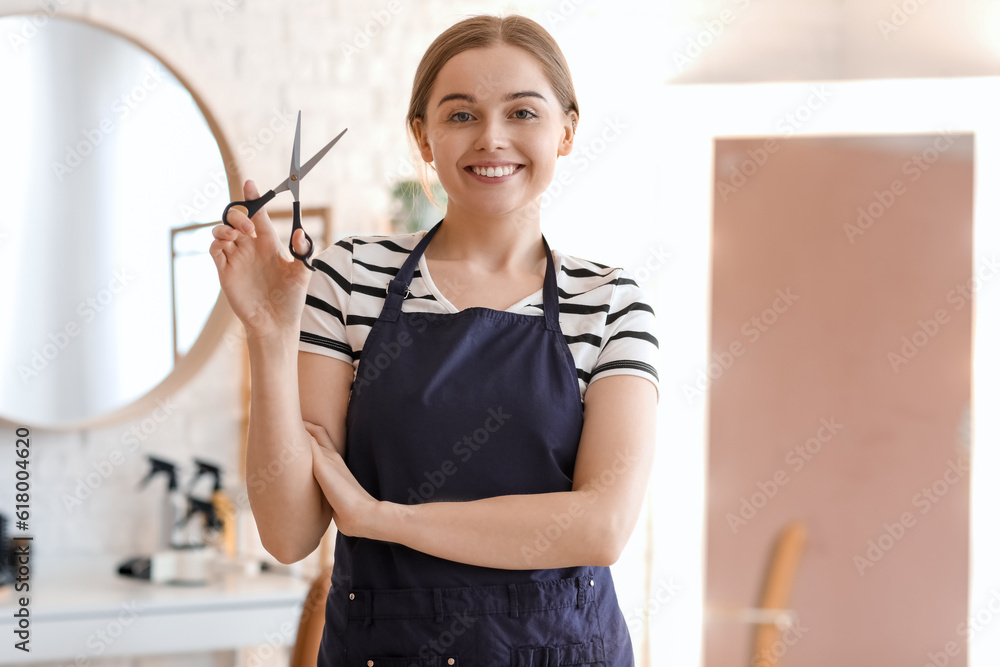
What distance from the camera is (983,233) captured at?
251cm

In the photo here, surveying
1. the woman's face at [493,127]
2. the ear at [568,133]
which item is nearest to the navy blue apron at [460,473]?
the woman's face at [493,127]

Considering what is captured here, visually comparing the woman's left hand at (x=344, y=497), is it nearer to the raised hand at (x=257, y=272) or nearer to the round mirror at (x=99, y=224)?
the raised hand at (x=257, y=272)

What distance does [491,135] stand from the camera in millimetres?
1073

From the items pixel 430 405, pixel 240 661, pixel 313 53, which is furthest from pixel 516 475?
pixel 313 53

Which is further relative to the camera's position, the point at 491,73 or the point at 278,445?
the point at 491,73

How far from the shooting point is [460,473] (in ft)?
3.50

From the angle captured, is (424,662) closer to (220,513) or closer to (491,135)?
(491,135)

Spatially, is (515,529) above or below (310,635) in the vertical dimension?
above

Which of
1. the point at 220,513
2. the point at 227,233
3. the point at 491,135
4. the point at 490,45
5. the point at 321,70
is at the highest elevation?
the point at 321,70

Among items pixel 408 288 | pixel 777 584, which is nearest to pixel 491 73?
pixel 408 288

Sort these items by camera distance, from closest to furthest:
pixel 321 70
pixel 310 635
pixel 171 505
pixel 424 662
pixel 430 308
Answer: pixel 424 662
pixel 430 308
pixel 310 635
pixel 171 505
pixel 321 70

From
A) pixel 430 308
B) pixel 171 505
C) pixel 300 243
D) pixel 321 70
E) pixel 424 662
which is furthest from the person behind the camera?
pixel 321 70

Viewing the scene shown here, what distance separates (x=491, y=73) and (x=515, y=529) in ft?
1.79

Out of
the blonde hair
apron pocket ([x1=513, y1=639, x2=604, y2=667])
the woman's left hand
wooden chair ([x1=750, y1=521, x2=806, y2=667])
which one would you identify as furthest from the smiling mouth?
wooden chair ([x1=750, y1=521, x2=806, y2=667])
